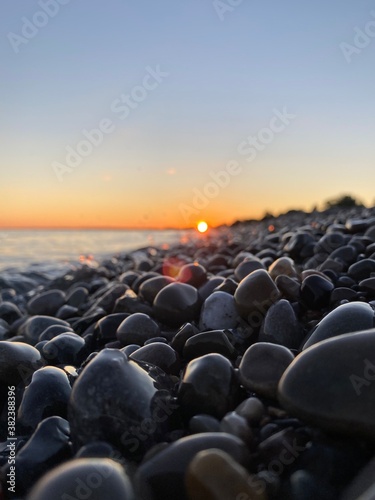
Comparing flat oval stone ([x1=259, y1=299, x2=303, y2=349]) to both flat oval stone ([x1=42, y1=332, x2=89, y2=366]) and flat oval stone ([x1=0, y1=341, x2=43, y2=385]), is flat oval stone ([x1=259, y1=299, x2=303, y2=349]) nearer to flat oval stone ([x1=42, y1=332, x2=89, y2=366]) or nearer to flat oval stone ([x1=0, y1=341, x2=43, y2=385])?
flat oval stone ([x1=42, y1=332, x2=89, y2=366])

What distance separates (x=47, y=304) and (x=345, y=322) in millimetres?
3680

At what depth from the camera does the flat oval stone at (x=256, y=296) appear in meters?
2.53

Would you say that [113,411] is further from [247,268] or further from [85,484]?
[247,268]

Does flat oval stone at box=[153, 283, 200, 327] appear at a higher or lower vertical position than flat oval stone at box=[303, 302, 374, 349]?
lower

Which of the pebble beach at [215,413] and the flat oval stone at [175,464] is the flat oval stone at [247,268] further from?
the flat oval stone at [175,464]

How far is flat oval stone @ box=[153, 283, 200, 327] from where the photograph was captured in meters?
2.91

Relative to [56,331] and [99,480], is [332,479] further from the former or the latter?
[56,331]

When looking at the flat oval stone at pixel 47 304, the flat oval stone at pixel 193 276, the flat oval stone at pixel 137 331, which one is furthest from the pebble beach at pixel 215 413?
the flat oval stone at pixel 47 304

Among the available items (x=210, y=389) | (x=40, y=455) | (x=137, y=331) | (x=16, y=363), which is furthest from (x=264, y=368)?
(x=16, y=363)

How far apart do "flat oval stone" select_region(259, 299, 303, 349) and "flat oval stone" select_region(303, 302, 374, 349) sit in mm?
342

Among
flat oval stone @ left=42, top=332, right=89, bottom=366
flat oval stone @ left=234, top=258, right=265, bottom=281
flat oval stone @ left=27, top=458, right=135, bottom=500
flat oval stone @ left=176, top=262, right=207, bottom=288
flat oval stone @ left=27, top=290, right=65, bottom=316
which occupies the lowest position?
flat oval stone @ left=27, top=290, right=65, bottom=316

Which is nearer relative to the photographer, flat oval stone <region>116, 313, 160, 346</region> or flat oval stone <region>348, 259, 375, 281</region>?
flat oval stone <region>116, 313, 160, 346</region>

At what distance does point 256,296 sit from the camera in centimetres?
254

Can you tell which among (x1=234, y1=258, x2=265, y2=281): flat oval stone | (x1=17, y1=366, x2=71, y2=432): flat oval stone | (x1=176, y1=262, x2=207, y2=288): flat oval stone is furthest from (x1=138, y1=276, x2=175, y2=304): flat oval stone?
(x1=17, y1=366, x2=71, y2=432): flat oval stone
